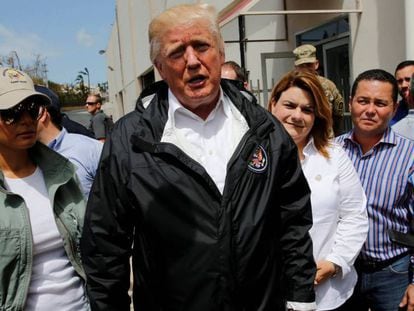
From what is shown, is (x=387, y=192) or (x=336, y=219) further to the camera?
(x=387, y=192)

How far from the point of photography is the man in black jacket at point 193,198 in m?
1.63

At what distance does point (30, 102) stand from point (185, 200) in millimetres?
802

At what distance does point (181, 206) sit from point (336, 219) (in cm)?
92

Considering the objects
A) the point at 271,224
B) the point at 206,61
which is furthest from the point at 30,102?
the point at 271,224

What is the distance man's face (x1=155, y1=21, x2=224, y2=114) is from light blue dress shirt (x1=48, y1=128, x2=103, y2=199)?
4.14ft

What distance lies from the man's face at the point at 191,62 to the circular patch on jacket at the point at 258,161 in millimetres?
285

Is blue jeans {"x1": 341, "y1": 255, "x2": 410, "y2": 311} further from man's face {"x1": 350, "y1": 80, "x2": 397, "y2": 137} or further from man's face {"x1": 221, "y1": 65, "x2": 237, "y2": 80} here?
man's face {"x1": 221, "y1": 65, "x2": 237, "y2": 80}

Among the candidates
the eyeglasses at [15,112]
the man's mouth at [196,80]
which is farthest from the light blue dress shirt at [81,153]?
the man's mouth at [196,80]

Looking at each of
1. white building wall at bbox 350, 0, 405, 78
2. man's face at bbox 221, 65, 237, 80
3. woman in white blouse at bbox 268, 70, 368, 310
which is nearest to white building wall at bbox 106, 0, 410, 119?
white building wall at bbox 350, 0, 405, 78

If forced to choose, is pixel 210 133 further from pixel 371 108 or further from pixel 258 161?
pixel 371 108

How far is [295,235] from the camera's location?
186 centimetres

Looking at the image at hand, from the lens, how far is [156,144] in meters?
1.63

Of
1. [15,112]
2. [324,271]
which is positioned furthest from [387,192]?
[15,112]

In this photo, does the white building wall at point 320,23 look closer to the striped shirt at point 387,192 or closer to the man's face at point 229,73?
the man's face at point 229,73
